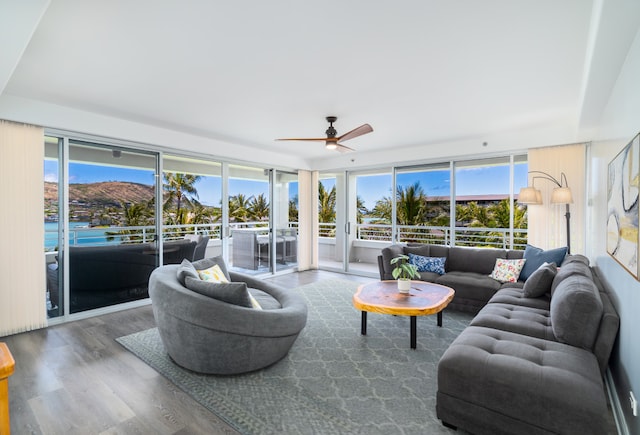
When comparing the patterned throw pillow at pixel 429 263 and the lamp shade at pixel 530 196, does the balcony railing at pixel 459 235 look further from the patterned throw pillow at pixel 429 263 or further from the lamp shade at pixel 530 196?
the patterned throw pillow at pixel 429 263

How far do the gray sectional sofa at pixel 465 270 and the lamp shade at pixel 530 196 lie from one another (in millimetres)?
740

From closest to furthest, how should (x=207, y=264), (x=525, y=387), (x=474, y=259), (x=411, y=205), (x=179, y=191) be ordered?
1. (x=525, y=387)
2. (x=207, y=264)
3. (x=474, y=259)
4. (x=179, y=191)
5. (x=411, y=205)

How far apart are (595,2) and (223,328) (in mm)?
3228

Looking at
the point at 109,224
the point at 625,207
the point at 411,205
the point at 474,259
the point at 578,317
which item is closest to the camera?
the point at 625,207

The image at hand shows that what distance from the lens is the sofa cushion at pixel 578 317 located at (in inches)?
84.3

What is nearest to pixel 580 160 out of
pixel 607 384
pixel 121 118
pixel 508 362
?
pixel 607 384

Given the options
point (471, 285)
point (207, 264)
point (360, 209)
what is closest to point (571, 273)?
point (471, 285)

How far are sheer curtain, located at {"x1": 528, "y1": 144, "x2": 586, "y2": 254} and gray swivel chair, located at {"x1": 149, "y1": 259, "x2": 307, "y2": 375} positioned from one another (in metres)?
4.04

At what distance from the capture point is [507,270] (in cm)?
428

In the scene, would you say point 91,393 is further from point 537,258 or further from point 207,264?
point 537,258

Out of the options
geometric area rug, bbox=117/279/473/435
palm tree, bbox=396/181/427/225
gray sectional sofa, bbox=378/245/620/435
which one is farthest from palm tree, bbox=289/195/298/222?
gray sectional sofa, bbox=378/245/620/435

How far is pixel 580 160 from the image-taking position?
14.7ft

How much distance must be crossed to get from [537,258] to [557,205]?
1.05 metres

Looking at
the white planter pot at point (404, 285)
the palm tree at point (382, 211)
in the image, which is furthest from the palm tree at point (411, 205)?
the white planter pot at point (404, 285)
